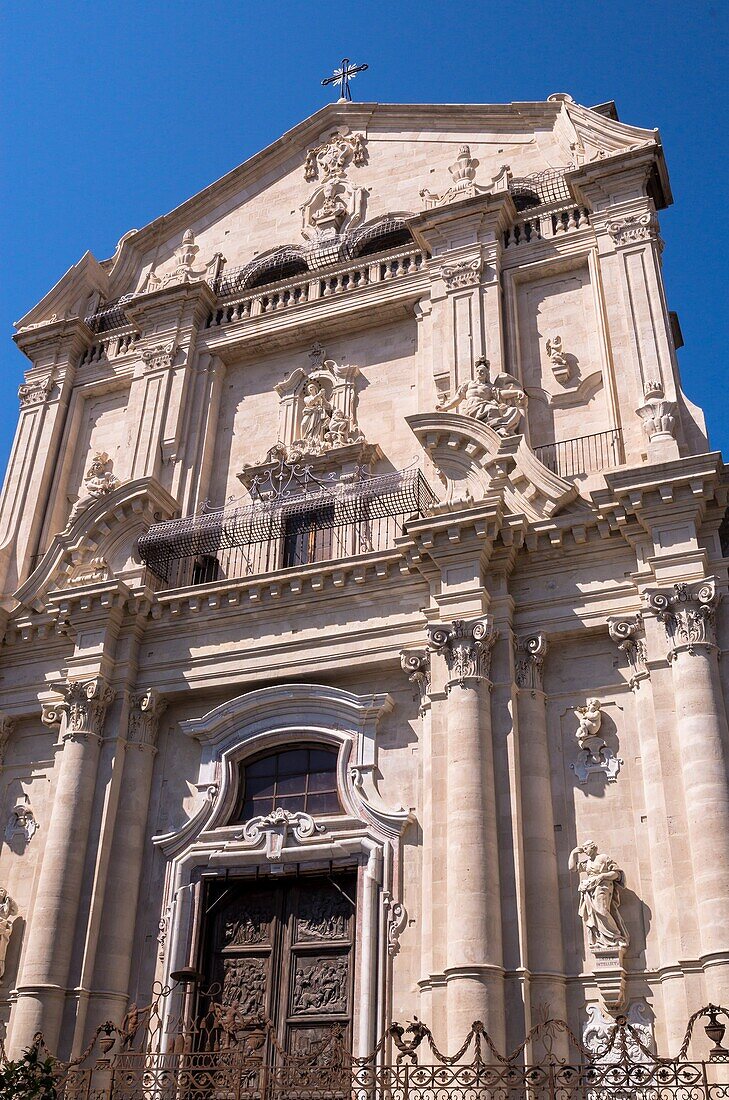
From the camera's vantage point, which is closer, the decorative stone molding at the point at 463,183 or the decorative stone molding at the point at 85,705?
the decorative stone molding at the point at 85,705

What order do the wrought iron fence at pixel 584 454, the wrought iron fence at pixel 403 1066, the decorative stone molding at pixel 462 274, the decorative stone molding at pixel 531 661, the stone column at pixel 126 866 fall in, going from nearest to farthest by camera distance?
the wrought iron fence at pixel 403 1066 < the decorative stone molding at pixel 531 661 < the stone column at pixel 126 866 < the wrought iron fence at pixel 584 454 < the decorative stone molding at pixel 462 274

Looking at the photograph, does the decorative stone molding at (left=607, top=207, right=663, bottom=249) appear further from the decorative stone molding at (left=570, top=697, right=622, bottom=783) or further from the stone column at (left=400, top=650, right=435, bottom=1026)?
the decorative stone molding at (left=570, top=697, right=622, bottom=783)

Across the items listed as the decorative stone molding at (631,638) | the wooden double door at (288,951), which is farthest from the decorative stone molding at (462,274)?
the wooden double door at (288,951)

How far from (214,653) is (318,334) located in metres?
7.13

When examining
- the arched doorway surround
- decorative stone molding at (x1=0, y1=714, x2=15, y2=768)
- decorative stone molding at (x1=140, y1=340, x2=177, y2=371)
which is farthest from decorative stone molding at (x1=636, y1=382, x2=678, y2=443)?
decorative stone molding at (x1=0, y1=714, x2=15, y2=768)

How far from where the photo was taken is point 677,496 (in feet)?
47.5

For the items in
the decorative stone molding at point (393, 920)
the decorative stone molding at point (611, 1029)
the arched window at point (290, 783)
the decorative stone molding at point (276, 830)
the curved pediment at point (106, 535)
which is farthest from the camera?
the curved pediment at point (106, 535)

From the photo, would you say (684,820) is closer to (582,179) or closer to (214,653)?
(214,653)

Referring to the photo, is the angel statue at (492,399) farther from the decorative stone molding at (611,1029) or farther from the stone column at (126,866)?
the decorative stone molding at (611,1029)

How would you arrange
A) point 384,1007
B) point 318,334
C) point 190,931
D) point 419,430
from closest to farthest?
point 384,1007 → point 190,931 → point 419,430 → point 318,334

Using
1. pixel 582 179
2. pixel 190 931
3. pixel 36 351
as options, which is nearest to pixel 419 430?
pixel 582 179

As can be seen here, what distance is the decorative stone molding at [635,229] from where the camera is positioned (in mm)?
18219

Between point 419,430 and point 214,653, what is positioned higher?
point 419,430

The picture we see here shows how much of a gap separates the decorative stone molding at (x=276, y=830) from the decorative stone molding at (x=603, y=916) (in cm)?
383
